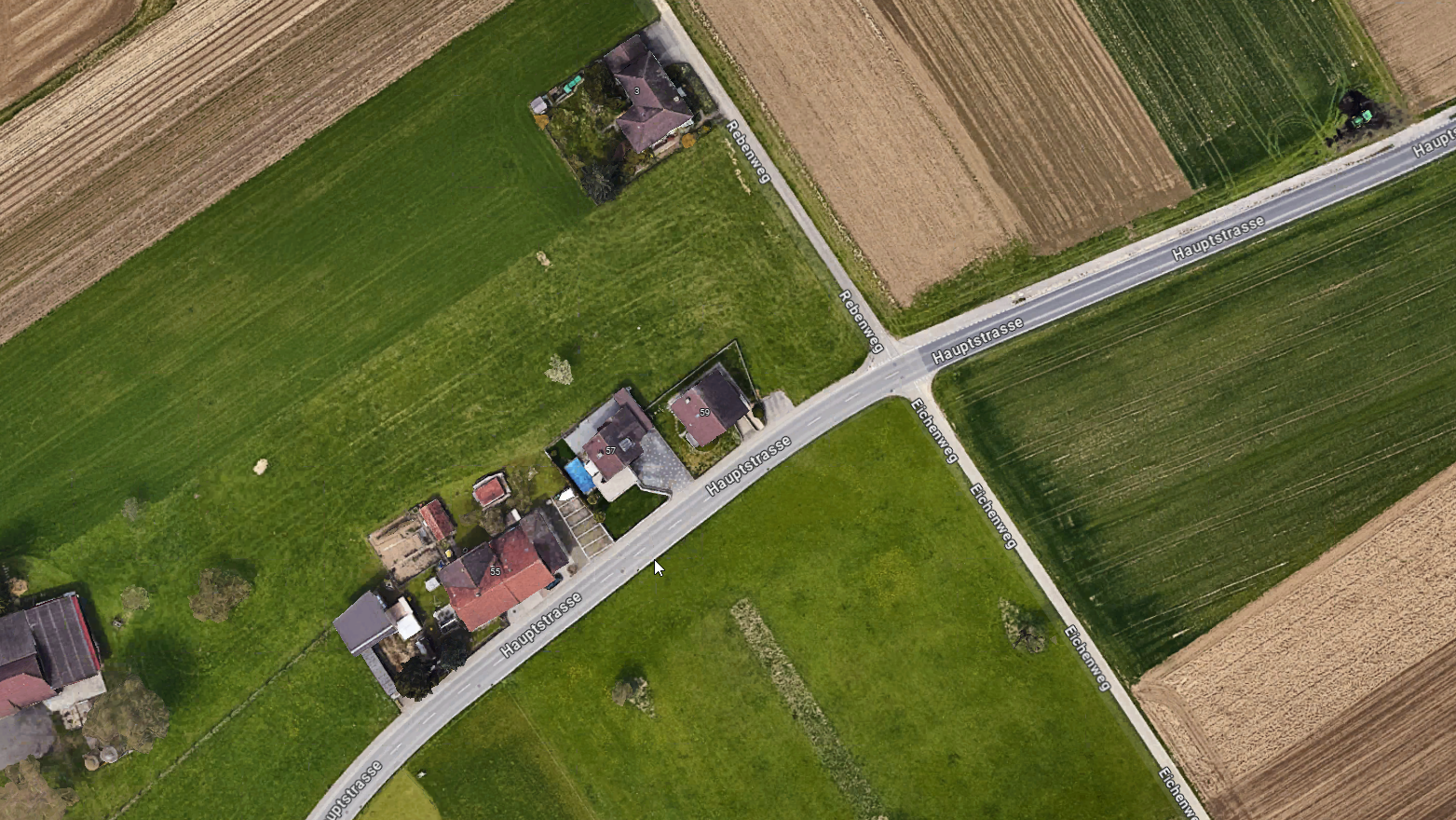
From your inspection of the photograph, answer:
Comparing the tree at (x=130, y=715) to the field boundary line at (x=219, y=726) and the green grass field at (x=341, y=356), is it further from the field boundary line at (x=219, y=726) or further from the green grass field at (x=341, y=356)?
the field boundary line at (x=219, y=726)

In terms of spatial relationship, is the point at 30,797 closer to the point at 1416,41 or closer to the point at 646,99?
the point at 646,99

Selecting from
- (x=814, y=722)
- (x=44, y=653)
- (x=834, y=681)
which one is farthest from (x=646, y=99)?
(x=44, y=653)

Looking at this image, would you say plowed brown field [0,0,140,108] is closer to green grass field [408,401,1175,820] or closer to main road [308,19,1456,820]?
main road [308,19,1456,820]

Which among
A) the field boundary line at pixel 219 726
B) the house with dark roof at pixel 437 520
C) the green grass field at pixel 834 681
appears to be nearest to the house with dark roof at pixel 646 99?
the green grass field at pixel 834 681

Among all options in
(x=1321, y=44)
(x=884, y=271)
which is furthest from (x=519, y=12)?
(x=1321, y=44)

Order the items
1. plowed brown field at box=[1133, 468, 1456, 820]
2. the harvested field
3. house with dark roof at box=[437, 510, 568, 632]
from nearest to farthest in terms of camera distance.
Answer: house with dark roof at box=[437, 510, 568, 632] < plowed brown field at box=[1133, 468, 1456, 820] < the harvested field

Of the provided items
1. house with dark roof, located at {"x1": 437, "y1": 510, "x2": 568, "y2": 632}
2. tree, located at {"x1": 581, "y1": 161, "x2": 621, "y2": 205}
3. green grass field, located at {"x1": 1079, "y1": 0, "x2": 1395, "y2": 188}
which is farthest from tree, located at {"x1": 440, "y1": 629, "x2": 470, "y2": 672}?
green grass field, located at {"x1": 1079, "y1": 0, "x2": 1395, "y2": 188}
